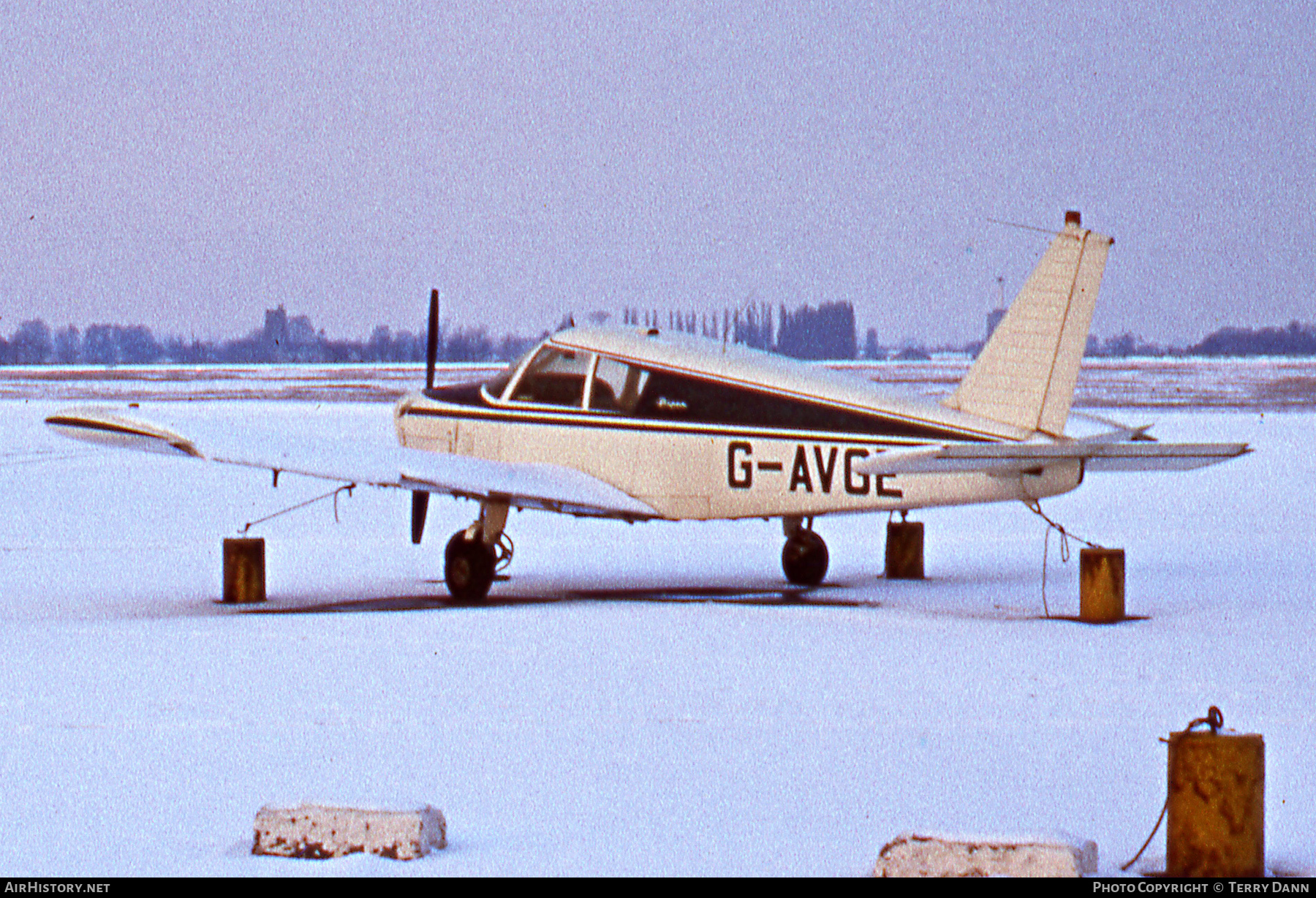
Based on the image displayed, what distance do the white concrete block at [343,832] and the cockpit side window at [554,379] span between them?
850 centimetres

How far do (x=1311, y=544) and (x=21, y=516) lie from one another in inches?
560

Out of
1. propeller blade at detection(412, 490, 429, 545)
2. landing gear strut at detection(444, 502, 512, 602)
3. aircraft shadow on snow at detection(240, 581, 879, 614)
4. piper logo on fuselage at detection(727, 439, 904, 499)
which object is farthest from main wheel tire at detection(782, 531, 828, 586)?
propeller blade at detection(412, 490, 429, 545)

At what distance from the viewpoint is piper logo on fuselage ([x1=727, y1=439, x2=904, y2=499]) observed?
1230cm

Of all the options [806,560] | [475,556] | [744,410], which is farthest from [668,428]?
[806,560]

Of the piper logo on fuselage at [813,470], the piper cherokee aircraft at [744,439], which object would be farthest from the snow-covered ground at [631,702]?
the piper logo on fuselage at [813,470]

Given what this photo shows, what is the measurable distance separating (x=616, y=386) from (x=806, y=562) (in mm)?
2214

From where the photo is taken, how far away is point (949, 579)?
14.6m

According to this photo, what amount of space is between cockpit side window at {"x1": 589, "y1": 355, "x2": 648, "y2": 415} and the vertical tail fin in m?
2.47

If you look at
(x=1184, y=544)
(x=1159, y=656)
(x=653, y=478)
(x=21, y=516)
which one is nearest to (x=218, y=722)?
(x=1159, y=656)

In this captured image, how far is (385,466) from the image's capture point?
12.9m

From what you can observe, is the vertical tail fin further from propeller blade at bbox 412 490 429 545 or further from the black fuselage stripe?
propeller blade at bbox 412 490 429 545

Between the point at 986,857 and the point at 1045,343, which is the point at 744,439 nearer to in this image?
the point at 1045,343

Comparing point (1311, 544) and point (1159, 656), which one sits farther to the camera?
point (1311, 544)

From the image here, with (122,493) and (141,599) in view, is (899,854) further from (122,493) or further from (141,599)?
(122,493)
